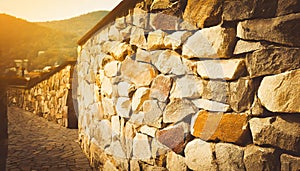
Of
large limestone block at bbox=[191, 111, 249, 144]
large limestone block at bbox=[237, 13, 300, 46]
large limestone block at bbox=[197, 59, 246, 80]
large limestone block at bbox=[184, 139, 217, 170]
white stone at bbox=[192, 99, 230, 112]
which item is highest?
large limestone block at bbox=[237, 13, 300, 46]

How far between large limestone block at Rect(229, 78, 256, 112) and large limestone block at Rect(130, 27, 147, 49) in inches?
32.2

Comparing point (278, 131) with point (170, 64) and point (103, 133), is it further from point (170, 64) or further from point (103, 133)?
point (103, 133)

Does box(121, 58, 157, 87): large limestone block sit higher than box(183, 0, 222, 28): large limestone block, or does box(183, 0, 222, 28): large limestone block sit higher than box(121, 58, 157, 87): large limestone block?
box(183, 0, 222, 28): large limestone block

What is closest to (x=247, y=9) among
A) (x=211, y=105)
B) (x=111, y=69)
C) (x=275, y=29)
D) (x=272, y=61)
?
(x=275, y=29)

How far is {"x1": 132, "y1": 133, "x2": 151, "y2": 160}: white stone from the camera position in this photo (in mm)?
1900

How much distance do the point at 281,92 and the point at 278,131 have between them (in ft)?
0.56

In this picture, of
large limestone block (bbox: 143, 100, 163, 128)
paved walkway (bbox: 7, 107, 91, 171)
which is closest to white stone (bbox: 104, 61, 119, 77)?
large limestone block (bbox: 143, 100, 163, 128)

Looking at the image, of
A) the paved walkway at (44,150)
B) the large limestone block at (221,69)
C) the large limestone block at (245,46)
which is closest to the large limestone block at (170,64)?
the large limestone block at (221,69)

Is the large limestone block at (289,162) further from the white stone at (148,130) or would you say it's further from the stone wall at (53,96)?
the stone wall at (53,96)

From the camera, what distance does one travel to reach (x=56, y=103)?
6234mm

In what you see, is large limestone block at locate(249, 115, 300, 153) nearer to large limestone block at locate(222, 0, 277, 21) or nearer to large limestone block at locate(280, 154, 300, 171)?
large limestone block at locate(280, 154, 300, 171)

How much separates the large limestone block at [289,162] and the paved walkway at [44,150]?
2349 millimetres

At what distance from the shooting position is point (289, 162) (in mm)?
1110

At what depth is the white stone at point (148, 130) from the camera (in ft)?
5.94
